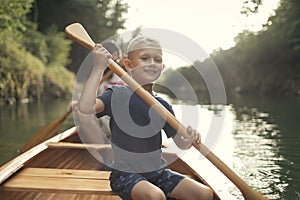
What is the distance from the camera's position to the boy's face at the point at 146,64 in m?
2.13

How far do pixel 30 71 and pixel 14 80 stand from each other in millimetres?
1473

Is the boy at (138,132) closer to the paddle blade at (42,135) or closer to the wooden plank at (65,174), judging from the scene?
the wooden plank at (65,174)

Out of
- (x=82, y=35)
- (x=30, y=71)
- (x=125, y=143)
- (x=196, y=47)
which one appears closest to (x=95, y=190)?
(x=125, y=143)

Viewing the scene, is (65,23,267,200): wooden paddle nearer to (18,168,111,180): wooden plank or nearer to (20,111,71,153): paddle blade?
(18,168,111,180): wooden plank

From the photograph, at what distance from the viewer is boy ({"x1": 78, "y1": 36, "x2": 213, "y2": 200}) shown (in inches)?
80.2

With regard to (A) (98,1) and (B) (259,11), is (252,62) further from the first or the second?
(B) (259,11)

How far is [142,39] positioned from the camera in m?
2.15

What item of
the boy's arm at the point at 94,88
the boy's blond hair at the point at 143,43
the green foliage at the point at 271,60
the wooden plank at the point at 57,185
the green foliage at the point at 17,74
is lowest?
the green foliage at the point at 17,74

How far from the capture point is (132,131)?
82.3 inches

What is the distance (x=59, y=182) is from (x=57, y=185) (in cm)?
6

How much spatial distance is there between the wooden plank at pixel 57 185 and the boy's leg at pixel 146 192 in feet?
1.41

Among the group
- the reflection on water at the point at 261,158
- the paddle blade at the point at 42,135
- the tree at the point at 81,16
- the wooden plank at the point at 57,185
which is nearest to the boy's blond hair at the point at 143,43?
the wooden plank at the point at 57,185

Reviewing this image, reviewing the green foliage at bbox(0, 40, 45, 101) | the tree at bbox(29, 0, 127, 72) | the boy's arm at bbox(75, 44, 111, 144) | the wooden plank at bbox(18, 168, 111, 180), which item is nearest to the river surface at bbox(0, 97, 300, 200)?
the wooden plank at bbox(18, 168, 111, 180)

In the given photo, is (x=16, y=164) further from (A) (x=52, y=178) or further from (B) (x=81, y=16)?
(B) (x=81, y=16)
